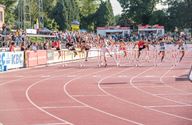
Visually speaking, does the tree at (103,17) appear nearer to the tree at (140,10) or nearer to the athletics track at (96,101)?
the tree at (140,10)

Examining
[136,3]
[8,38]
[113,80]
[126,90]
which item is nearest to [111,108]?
[126,90]

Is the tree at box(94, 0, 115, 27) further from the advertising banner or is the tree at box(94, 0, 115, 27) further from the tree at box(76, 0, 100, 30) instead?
the advertising banner

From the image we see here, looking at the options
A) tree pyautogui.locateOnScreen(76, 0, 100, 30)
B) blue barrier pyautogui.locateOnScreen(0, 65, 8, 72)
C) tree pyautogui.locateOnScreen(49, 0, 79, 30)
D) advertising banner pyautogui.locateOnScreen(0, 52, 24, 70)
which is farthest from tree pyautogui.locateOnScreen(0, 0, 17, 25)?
blue barrier pyautogui.locateOnScreen(0, 65, 8, 72)

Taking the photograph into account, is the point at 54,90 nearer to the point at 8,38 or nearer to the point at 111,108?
the point at 111,108

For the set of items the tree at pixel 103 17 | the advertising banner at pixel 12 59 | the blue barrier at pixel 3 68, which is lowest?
the blue barrier at pixel 3 68

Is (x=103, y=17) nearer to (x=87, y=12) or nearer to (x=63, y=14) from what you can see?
(x=87, y=12)

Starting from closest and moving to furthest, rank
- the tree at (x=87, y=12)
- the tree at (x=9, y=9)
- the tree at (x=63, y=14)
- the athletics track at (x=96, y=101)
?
the athletics track at (x=96, y=101)
the tree at (x=9, y=9)
the tree at (x=63, y=14)
the tree at (x=87, y=12)

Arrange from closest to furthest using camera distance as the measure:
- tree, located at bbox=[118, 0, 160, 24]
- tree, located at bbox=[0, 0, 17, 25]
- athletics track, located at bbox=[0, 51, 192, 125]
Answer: athletics track, located at bbox=[0, 51, 192, 125], tree, located at bbox=[0, 0, 17, 25], tree, located at bbox=[118, 0, 160, 24]

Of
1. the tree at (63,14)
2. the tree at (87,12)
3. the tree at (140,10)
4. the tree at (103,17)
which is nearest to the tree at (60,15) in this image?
the tree at (63,14)

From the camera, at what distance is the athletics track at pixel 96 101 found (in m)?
11.8

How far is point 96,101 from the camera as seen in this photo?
15297 mm

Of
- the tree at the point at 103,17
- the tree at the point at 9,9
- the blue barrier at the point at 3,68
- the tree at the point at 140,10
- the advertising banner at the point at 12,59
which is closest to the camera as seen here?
the blue barrier at the point at 3,68

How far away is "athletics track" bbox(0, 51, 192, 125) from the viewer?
11820 mm

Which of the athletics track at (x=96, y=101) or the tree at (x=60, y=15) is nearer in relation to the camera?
the athletics track at (x=96, y=101)
